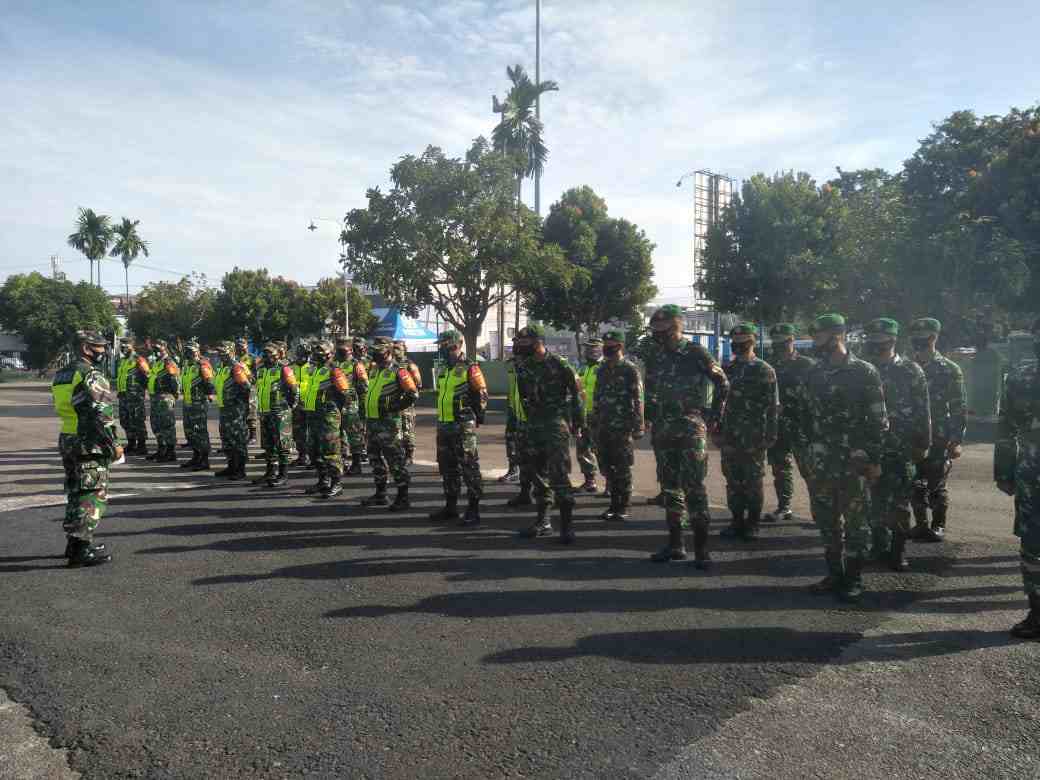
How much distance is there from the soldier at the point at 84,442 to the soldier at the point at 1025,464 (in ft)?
22.2

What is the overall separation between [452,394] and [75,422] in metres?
3.44

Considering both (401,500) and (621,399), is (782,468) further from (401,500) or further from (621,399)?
(401,500)

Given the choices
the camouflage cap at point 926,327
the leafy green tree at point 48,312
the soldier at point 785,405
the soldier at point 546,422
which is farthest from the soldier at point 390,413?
the leafy green tree at point 48,312

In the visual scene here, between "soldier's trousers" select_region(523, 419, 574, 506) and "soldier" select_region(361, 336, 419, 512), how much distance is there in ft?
6.25

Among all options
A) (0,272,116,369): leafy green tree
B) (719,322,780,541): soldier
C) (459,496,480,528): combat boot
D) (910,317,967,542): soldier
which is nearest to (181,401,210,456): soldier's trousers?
(459,496,480,528): combat boot

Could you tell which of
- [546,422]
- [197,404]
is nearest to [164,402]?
[197,404]

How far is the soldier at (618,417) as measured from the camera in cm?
804

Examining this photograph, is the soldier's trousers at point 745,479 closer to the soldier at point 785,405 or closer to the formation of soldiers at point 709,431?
the formation of soldiers at point 709,431

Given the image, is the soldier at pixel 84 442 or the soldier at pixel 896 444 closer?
the soldier at pixel 896 444

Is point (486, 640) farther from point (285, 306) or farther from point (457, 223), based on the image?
point (285, 306)

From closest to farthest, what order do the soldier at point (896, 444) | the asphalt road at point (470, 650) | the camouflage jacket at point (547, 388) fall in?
the asphalt road at point (470, 650), the soldier at point (896, 444), the camouflage jacket at point (547, 388)

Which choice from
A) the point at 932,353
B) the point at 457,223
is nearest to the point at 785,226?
the point at 457,223

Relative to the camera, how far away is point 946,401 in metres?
7.03

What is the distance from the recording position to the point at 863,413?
527 centimetres
